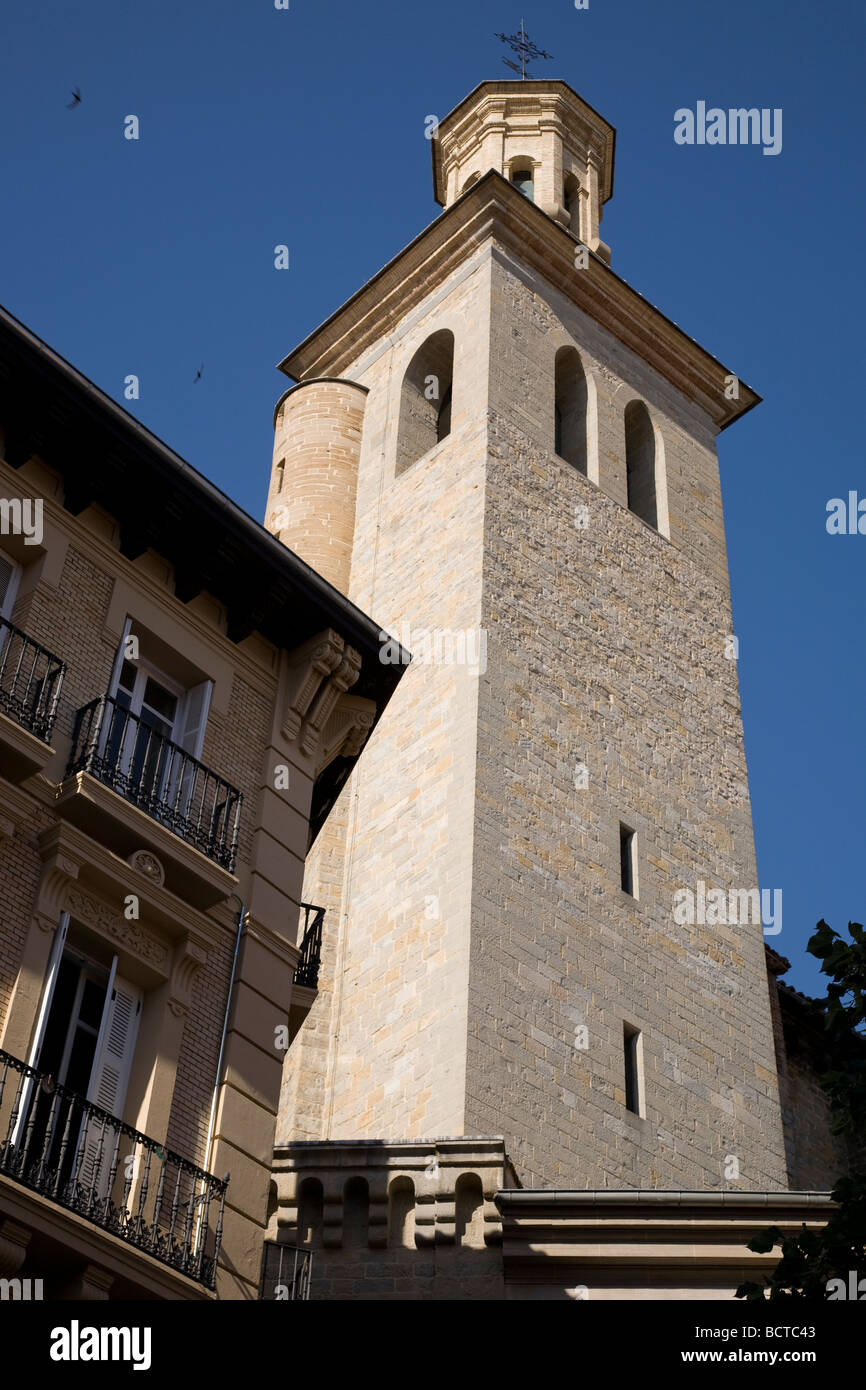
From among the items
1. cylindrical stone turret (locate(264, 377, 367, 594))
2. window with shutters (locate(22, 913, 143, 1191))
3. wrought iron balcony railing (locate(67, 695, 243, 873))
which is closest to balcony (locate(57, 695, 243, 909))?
wrought iron balcony railing (locate(67, 695, 243, 873))

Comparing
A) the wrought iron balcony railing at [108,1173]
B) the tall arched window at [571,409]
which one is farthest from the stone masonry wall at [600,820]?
the wrought iron balcony railing at [108,1173]

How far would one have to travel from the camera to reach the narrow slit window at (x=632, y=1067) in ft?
75.2

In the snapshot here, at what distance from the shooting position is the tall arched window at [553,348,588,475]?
104 feet

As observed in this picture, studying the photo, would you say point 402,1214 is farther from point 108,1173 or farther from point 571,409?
point 571,409

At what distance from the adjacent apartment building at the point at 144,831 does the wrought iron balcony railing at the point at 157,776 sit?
25 millimetres

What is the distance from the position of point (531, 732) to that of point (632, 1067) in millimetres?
4599

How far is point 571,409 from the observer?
32.5 meters

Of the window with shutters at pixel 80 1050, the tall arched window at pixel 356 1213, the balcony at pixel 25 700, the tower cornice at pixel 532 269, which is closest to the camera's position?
the window with shutters at pixel 80 1050

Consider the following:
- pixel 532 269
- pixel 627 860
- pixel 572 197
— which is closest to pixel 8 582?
pixel 627 860

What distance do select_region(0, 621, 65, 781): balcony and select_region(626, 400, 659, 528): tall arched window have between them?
65.1 feet

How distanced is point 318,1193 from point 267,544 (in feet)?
21.9

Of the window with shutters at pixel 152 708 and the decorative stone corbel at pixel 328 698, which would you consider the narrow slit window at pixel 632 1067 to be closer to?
the decorative stone corbel at pixel 328 698
